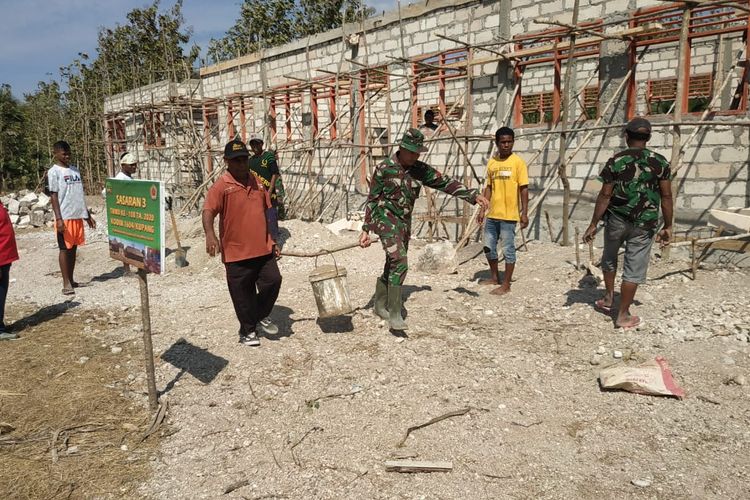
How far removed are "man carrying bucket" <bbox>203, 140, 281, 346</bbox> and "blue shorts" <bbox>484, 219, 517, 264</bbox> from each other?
2380 millimetres

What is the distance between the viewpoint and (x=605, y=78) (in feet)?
23.6

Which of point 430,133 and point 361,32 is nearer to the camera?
point 430,133

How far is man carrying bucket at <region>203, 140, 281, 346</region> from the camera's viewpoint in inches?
162

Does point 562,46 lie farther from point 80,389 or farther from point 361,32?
point 80,389

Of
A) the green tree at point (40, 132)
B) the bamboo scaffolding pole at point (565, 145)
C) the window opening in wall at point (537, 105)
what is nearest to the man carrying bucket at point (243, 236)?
the bamboo scaffolding pole at point (565, 145)

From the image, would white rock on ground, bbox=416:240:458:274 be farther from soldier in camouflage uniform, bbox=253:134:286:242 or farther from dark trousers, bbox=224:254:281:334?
dark trousers, bbox=224:254:281:334

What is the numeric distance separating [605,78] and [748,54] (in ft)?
5.20

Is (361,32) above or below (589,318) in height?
above

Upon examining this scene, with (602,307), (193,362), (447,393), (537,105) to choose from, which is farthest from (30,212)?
(602,307)

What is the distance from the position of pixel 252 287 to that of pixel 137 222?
4.39ft

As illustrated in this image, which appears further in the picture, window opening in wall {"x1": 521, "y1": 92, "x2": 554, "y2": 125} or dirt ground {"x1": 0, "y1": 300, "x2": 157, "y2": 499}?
window opening in wall {"x1": 521, "y1": 92, "x2": 554, "y2": 125}

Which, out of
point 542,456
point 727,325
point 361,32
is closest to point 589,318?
point 727,325

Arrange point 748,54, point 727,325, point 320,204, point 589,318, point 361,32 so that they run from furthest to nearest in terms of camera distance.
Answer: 1. point 320,204
2. point 361,32
3. point 748,54
4. point 589,318
5. point 727,325

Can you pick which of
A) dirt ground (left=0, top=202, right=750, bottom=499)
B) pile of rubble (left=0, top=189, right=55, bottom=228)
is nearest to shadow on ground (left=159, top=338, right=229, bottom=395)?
dirt ground (left=0, top=202, right=750, bottom=499)
